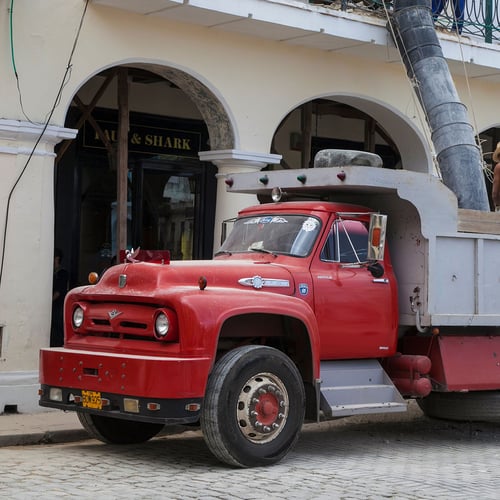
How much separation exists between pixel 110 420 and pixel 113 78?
21.9 feet

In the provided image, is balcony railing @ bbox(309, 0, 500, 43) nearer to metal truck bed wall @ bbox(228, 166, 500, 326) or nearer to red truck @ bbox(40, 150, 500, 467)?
red truck @ bbox(40, 150, 500, 467)

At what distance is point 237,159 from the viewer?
13922 mm

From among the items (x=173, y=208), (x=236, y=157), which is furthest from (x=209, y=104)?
(x=173, y=208)

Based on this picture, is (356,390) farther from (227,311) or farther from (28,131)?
(28,131)

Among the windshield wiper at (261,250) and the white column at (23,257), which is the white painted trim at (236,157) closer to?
the white column at (23,257)

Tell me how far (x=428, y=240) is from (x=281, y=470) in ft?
8.94

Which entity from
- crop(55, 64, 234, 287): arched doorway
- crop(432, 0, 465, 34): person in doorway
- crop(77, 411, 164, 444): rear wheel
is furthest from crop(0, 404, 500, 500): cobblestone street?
crop(432, 0, 465, 34): person in doorway

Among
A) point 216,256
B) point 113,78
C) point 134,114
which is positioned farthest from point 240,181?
point 134,114

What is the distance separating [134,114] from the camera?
54.3 ft

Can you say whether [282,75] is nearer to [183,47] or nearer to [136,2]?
[183,47]

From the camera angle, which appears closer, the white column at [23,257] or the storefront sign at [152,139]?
the white column at [23,257]

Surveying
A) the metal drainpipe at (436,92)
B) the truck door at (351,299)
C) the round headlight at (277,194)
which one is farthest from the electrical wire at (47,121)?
the metal drainpipe at (436,92)

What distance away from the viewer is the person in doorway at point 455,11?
15.6 meters

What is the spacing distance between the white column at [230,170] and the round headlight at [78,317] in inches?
173
